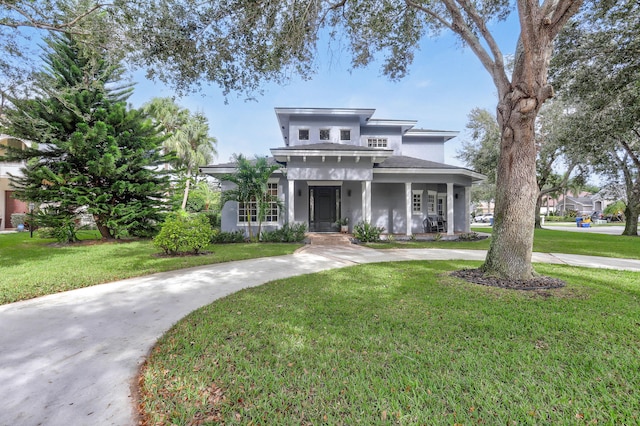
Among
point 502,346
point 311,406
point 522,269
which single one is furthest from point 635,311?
point 311,406

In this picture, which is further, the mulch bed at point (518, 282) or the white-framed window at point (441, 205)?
the white-framed window at point (441, 205)

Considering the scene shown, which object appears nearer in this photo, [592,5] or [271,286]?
[271,286]

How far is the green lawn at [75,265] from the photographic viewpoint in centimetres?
542

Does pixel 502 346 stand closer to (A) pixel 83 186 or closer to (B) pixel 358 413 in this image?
(B) pixel 358 413

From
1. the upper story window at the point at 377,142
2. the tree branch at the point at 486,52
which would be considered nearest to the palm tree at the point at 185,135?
the upper story window at the point at 377,142

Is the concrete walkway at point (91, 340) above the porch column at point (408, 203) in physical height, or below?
below

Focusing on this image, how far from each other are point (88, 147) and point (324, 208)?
1079 cm

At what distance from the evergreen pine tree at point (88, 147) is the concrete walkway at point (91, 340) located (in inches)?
326

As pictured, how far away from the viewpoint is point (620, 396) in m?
2.23

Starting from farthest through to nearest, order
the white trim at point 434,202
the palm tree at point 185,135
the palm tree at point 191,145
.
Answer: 1. the palm tree at point 191,145
2. the palm tree at point 185,135
3. the white trim at point 434,202

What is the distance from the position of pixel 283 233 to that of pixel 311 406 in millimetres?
10267

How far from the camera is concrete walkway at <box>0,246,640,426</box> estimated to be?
214 cm

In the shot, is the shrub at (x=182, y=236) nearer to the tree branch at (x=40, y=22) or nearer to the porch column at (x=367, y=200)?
the tree branch at (x=40, y=22)

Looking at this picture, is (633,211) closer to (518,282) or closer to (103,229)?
(518,282)
